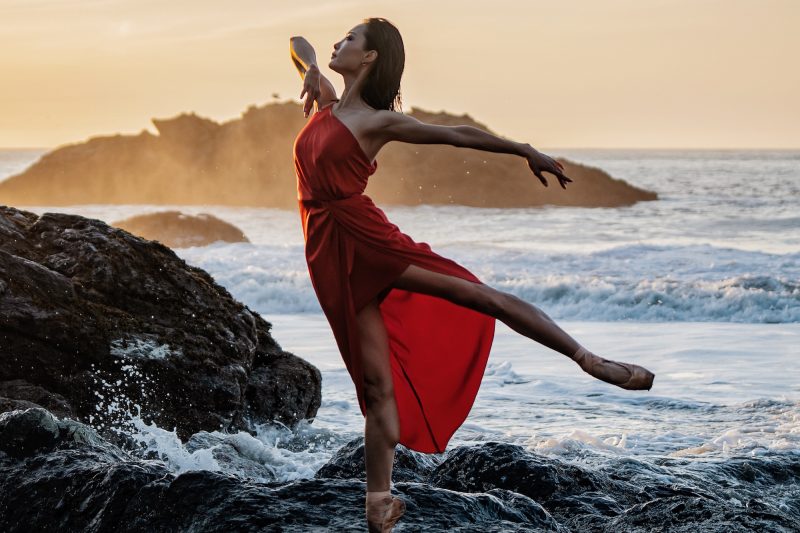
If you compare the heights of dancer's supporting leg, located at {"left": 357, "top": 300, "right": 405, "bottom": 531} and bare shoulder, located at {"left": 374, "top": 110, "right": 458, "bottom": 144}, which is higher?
bare shoulder, located at {"left": 374, "top": 110, "right": 458, "bottom": 144}

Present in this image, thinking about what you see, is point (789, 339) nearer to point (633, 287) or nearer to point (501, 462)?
point (633, 287)

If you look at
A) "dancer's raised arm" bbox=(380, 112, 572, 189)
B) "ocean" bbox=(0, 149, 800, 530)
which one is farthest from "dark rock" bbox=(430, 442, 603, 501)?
"dancer's raised arm" bbox=(380, 112, 572, 189)

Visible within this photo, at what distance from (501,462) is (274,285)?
46.0 feet

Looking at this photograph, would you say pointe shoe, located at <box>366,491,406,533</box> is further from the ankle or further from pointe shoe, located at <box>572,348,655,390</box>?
pointe shoe, located at <box>572,348,655,390</box>

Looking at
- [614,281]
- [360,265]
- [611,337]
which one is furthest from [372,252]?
[614,281]

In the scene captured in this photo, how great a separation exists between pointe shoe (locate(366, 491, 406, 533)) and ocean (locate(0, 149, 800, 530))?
1601 mm

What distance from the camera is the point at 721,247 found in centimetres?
2638

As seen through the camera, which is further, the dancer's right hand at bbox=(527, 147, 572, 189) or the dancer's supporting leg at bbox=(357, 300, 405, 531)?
the dancer's supporting leg at bbox=(357, 300, 405, 531)

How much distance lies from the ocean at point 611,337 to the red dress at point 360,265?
155cm

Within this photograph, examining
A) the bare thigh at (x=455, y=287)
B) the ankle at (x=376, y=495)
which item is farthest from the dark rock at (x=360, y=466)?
the bare thigh at (x=455, y=287)

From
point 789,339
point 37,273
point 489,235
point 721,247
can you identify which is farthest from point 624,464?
point 489,235

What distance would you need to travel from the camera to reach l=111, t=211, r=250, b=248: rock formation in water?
92.0 feet

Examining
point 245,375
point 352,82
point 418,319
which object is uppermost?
point 352,82

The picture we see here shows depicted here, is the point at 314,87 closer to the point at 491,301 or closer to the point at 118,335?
the point at 491,301
